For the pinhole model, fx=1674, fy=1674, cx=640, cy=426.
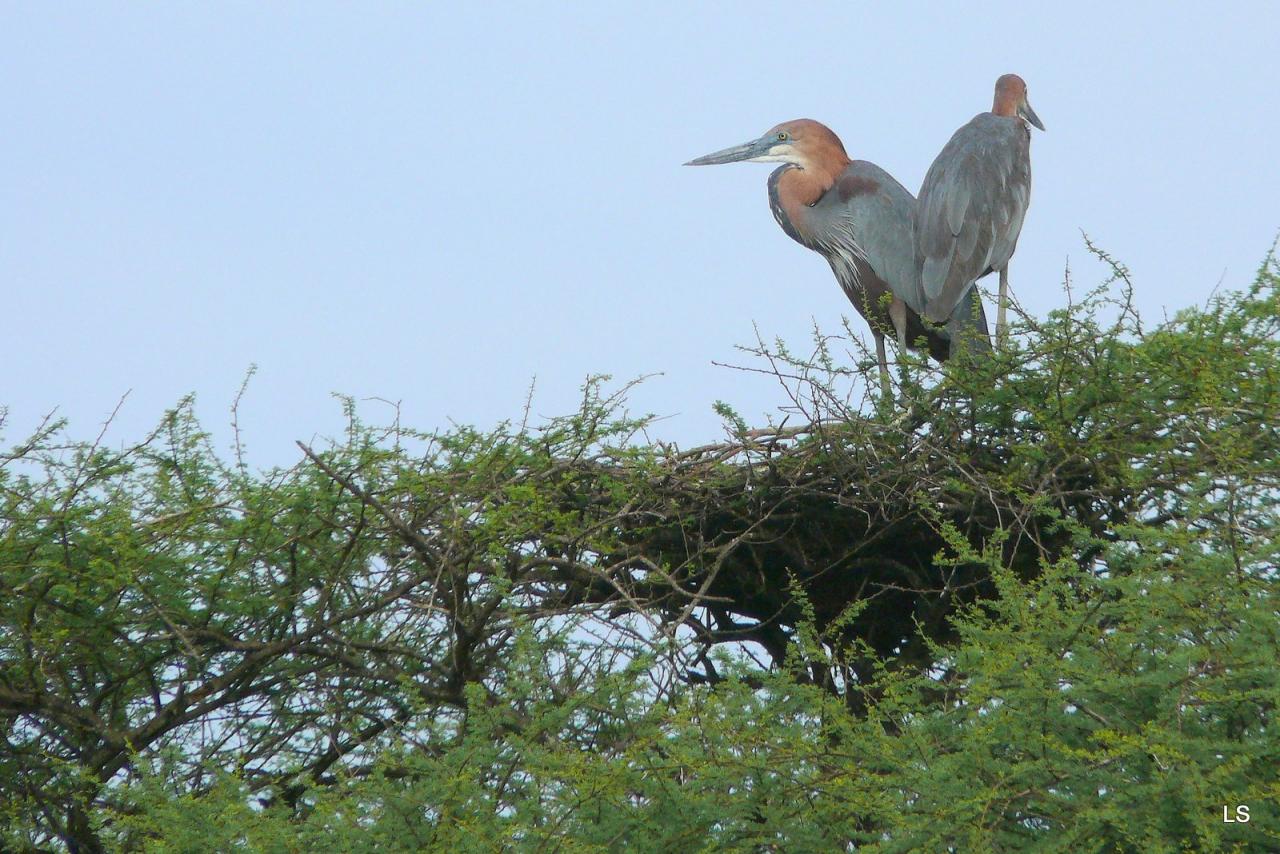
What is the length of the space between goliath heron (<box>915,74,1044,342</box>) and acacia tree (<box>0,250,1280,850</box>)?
1.75 metres

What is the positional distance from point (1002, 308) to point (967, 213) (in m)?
1.47

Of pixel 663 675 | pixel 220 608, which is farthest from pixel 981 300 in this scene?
pixel 220 608

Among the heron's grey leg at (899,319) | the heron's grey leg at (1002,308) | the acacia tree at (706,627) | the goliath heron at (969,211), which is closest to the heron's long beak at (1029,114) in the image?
the goliath heron at (969,211)

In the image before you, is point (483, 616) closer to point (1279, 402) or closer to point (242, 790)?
point (242, 790)

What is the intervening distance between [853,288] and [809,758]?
17.0 ft

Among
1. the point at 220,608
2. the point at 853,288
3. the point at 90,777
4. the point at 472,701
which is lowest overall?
the point at 472,701

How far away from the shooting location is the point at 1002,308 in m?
6.63

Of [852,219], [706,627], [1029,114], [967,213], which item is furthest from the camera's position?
[1029,114]

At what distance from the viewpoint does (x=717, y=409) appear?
611 cm

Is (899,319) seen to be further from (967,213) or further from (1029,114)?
(1029,114)

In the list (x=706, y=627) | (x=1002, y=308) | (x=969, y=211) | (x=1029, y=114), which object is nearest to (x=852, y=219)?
(x=969, y=211)

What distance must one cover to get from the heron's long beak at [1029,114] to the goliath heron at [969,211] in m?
0.68

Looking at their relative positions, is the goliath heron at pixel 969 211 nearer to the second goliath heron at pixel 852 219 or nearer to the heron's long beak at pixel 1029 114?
the second goliath heron at pixel 852 219

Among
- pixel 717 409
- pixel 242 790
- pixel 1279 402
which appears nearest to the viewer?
pixel 242 790
